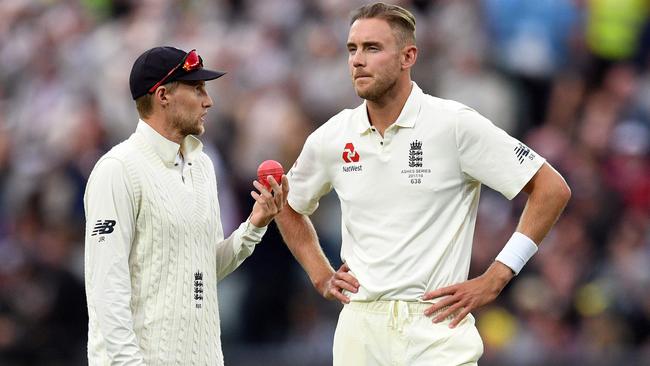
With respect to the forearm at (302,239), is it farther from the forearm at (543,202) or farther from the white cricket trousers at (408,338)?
the forearm at (543,202)

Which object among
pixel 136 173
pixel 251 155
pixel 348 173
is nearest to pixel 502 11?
pixel 251 155

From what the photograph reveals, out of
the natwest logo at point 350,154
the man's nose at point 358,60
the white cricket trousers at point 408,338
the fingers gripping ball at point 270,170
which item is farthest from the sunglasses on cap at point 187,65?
the white cricket trousers at point 408,338

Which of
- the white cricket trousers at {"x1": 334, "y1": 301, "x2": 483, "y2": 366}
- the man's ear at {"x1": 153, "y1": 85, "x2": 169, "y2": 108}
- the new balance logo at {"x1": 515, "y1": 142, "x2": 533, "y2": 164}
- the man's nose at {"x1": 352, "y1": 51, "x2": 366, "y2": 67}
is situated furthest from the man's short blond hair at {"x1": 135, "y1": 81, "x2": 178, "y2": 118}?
the new balance logo at {"x1": 515, "y1": 142, "x2": 533, "y2": 164}

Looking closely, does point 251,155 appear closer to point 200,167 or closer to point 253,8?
point 253,8

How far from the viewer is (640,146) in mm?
11555

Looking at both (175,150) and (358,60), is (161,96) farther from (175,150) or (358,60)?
(358,60)

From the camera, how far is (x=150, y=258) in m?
6.35

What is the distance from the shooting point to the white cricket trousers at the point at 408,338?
668 cm

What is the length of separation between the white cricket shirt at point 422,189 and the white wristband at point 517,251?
0.19 m

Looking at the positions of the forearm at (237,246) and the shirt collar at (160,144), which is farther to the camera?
the forearm at (237,246)

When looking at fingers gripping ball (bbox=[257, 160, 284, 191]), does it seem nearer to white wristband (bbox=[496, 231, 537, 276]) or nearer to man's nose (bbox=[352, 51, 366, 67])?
man's nose (bbox=[352, 51, 366, 67])

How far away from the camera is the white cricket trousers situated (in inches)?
263

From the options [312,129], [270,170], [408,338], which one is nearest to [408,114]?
[270,170]

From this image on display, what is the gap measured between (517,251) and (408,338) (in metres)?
0.67
